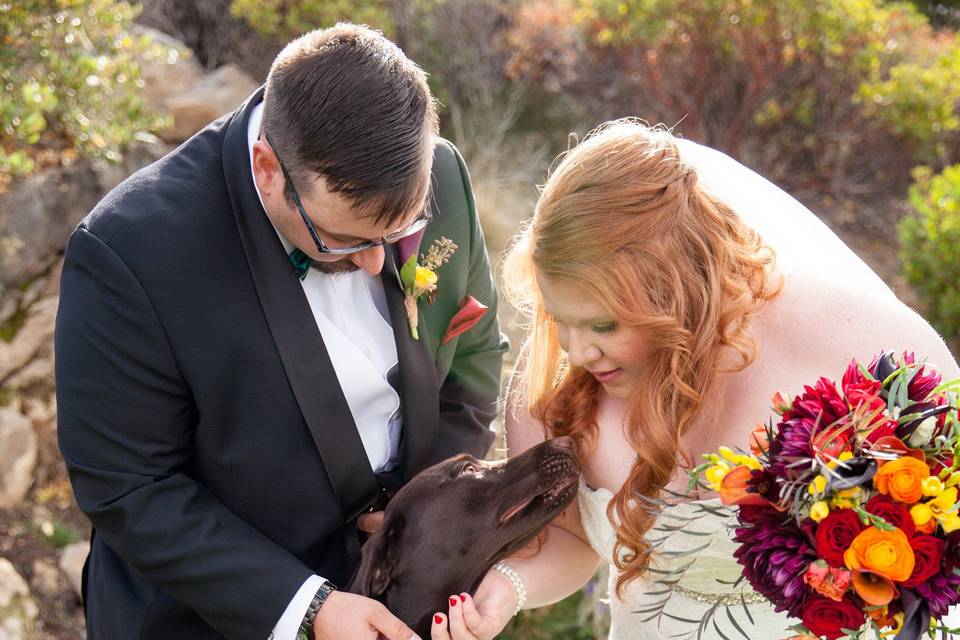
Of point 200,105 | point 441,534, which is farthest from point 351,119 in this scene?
point 200,105

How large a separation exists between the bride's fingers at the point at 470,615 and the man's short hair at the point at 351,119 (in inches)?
42.4

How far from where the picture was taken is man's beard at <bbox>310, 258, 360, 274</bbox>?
2.64 metres

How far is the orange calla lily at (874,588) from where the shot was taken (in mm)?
1789

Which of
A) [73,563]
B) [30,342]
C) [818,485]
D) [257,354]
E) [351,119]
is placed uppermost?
[351,119]

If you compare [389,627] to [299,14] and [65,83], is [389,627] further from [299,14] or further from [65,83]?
[299,14]

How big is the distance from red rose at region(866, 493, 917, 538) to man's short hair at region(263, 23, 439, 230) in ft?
4.32

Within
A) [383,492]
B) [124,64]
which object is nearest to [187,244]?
[383,492]

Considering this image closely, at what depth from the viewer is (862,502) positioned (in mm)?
1793

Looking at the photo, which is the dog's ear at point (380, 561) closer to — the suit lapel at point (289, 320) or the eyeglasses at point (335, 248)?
the suit lapel at point (289, 320)

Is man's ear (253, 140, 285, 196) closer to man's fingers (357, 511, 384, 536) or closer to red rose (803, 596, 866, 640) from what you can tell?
man's fingers (357, 511, 384, 536)

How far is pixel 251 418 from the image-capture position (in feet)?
8.61

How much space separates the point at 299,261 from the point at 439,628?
1080mm

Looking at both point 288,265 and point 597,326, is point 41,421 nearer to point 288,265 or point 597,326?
point 288,265

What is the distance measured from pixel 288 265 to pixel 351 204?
0.33 metres
